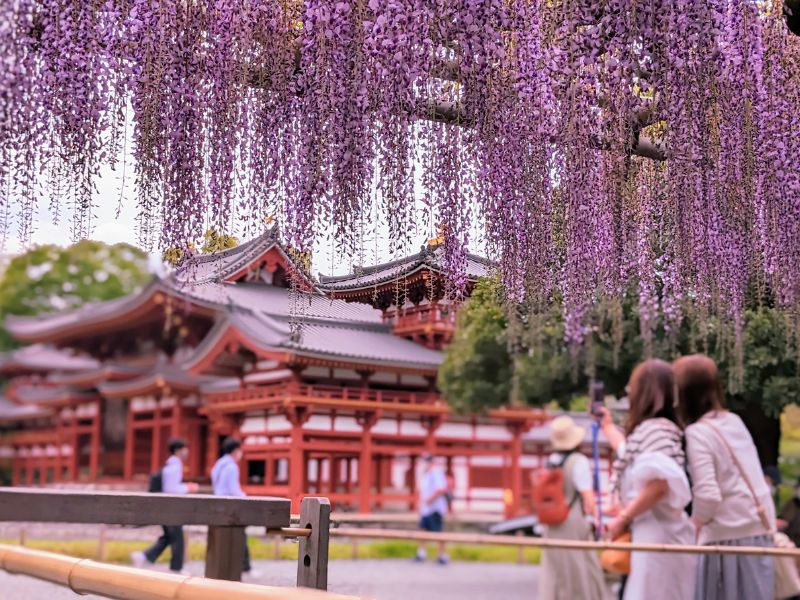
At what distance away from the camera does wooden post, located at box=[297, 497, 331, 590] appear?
263 cm

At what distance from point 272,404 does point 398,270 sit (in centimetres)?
1347

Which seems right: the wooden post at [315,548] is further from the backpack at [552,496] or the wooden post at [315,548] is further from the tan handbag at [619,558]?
the backpack at [552,496]

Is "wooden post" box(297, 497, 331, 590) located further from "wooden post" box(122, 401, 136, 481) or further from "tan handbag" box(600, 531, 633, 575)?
"wooden post" box(122, 401, 136, 481)

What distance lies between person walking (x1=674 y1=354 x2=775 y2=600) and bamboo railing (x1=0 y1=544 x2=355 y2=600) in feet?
6.47

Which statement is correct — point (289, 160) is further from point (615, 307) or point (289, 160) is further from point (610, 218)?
point (615, 307)

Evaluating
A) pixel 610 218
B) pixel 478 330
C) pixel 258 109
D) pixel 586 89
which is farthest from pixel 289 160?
pixel 478 330

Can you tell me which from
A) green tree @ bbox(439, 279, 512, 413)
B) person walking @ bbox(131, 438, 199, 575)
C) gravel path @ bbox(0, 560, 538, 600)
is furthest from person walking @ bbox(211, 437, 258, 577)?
green tree @ bbox(439, 279, 512, 413)

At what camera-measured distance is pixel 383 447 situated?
18.5m

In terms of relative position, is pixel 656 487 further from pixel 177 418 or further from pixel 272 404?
pixel 177 418

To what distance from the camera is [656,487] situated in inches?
140

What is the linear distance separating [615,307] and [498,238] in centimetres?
248

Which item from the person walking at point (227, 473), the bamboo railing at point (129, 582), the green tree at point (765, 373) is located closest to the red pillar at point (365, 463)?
the green tree at point (765, 373)

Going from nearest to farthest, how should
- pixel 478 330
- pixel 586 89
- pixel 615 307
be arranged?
pixel 586 89, pixel 615 307, pixel 478 330

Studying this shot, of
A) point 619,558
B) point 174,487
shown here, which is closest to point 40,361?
point 174,487
